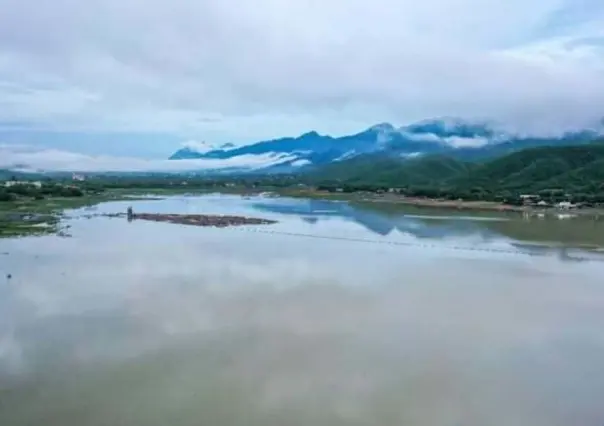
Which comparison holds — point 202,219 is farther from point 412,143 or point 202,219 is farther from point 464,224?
point 412,143

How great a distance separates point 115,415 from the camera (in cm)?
604

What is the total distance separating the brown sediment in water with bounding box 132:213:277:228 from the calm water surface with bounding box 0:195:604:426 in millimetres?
7503

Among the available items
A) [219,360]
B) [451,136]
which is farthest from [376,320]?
[451,136]

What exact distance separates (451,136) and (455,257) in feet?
425

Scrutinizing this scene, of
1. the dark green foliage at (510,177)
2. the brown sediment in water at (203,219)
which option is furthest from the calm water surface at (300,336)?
the dark green foliage at (510,177)

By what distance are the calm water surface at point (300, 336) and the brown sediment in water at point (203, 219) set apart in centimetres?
750

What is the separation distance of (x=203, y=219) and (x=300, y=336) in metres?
17.6

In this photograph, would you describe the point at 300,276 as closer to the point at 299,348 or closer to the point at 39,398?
the point at 299,348

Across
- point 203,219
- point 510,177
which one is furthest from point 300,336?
point 510,177

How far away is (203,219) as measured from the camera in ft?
84.2

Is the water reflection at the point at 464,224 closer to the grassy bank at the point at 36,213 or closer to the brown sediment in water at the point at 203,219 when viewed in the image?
the brown sediment in water at the point at 203,219

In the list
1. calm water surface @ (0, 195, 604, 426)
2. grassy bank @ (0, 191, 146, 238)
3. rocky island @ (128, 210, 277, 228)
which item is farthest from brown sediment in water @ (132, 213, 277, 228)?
calm water surface @ (0, 195, 604, 426)

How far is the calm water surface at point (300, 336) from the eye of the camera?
6305mm

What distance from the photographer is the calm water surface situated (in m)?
6.30
